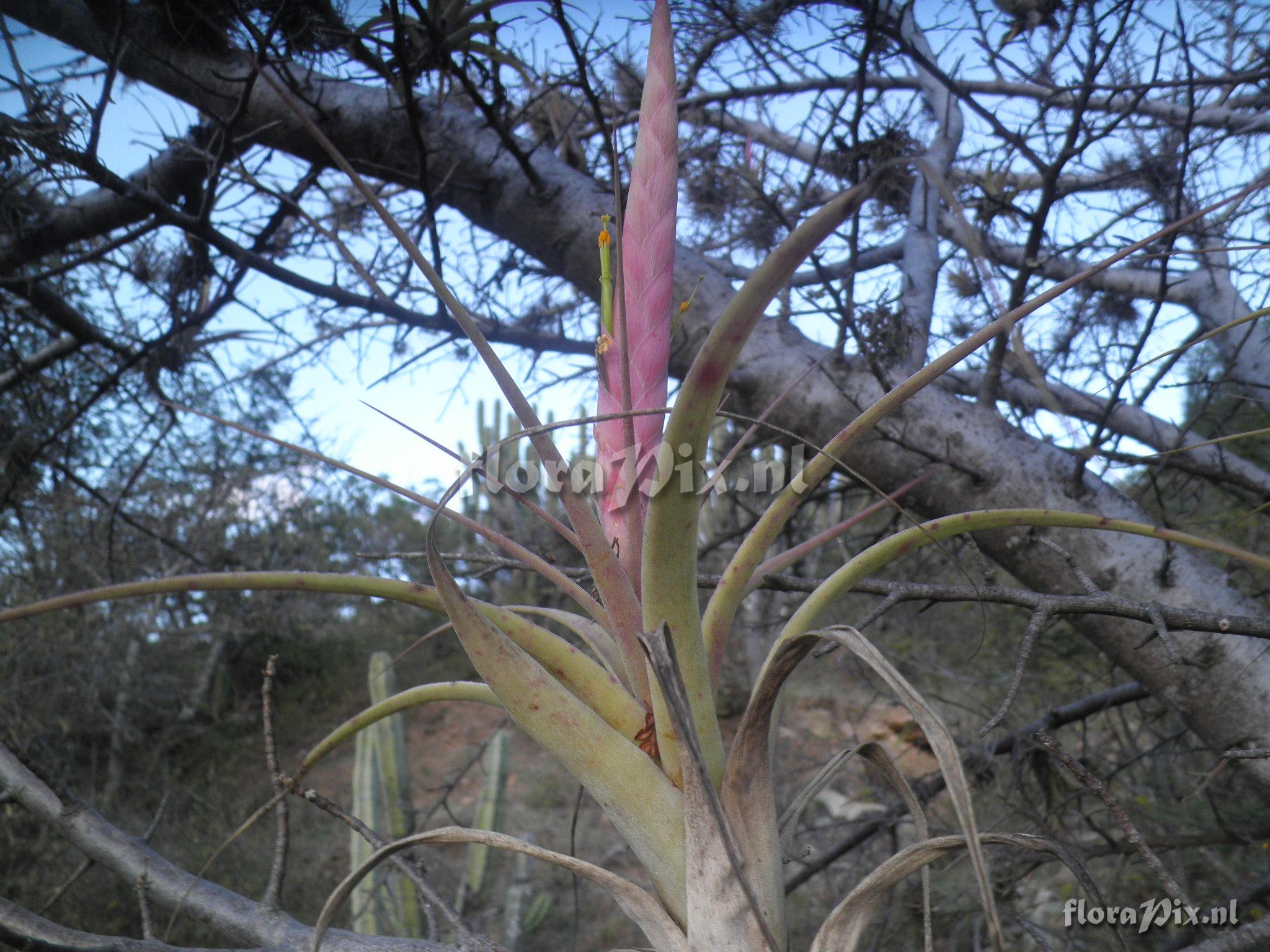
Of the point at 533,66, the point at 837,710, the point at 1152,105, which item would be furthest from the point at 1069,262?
the point at 837,710

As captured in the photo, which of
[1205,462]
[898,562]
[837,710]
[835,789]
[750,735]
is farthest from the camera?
[837,710]

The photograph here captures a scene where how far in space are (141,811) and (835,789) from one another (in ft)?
15.4

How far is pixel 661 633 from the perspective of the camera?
0.50m

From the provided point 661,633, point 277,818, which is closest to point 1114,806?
point 661,633

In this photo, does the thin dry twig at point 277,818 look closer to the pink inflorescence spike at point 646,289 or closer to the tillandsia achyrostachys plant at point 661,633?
the tillandsia achyrostachys plant at point 661,633

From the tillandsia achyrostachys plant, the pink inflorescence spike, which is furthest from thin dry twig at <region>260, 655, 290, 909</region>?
the pink inflorescence spike

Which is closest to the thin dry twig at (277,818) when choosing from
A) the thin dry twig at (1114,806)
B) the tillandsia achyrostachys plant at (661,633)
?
the tillandsia achyrostachys plant at (661,633)

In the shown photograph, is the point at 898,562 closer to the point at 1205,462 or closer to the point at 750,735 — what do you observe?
the point at 1205,462

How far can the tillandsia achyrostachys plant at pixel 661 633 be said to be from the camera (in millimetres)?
495

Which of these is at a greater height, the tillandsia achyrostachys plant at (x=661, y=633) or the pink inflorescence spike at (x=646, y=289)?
the pink inflorescence spike at (x=646, y=289)

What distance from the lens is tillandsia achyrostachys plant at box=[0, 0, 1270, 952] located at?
0.50m

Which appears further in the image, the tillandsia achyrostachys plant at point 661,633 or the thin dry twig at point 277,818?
the thin dry twig at point 277,818

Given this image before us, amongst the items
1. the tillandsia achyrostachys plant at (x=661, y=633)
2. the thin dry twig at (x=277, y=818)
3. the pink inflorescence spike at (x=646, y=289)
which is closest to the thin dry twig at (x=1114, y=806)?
the tillandsia achyrostachys plant at (x=661, y=633)

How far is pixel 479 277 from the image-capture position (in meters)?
2.27
